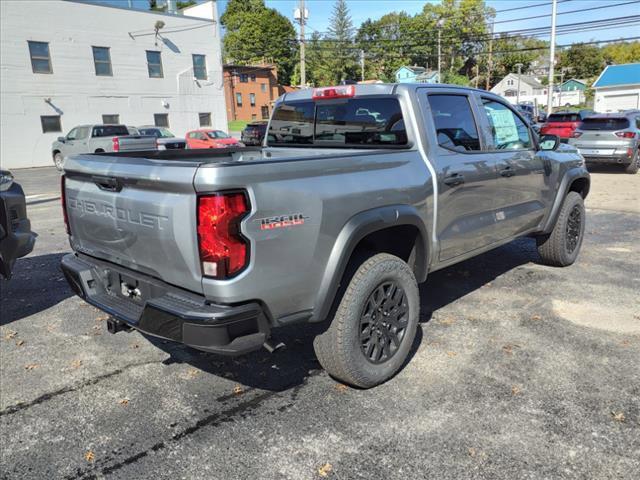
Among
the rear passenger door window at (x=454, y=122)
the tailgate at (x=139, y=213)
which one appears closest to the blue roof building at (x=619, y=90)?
the rear passenger door window at (x=454, y=122)

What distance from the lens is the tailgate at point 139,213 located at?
2.51 meters

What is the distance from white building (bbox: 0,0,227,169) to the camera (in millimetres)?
23297

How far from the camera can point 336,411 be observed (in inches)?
122

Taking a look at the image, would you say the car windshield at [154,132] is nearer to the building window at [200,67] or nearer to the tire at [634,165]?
the building window at [200,67]

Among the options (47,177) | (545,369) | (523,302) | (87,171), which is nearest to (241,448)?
(87,171)

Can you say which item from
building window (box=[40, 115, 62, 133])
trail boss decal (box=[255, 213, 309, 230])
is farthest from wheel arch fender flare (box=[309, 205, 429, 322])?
building window (box=[40, 115, 62, 133])

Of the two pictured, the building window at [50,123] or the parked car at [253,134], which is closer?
the building window at [50,123]

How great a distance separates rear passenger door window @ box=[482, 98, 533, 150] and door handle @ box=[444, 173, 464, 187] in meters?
0.76

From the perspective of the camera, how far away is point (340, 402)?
3.20m

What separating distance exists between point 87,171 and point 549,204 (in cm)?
436

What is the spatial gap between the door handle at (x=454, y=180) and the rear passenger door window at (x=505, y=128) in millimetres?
758

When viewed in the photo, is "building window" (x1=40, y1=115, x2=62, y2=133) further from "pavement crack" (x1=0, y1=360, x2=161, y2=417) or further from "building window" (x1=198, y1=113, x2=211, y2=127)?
"pavement crack" (x1=0, y1=360, x2=161, y2=417)

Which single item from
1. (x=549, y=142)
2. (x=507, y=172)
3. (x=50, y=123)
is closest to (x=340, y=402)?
(x=507, y=172)

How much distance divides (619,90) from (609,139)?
38701 millimetres
